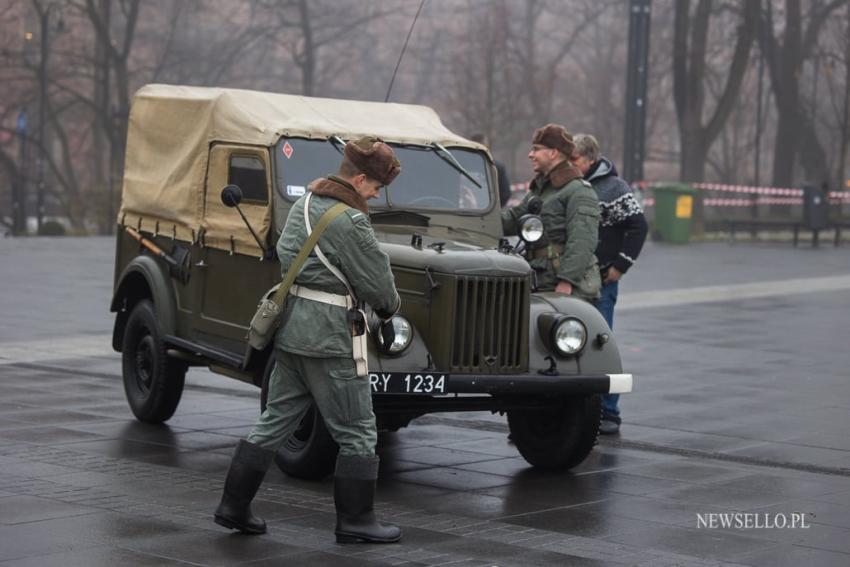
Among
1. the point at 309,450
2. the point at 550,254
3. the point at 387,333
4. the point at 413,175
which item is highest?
the point at 413,175

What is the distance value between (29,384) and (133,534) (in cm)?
531

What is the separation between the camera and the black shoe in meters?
10.1

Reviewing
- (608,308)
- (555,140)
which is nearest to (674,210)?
(608,308)

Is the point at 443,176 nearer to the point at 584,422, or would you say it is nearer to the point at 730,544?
the point at 584,422

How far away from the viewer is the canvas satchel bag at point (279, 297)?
22.1 feet

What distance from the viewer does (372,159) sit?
22.5 ft

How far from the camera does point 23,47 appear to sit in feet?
143

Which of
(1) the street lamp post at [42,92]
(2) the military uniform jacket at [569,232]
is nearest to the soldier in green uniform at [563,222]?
(2) the military uniform jacket at [569,232]

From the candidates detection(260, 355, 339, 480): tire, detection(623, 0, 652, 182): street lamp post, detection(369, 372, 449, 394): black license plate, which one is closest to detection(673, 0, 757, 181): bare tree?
detection(623, 0, 652, 182): street lamp post

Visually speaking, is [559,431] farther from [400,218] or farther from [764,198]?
[764,198]

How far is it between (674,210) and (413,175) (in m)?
23.6

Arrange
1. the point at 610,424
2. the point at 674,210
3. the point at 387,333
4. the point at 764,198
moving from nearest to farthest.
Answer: the point at 387,333 < the point at 610,424 < the point at 674,210 < the point at 764,198

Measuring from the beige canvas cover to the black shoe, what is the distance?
6.39 feet

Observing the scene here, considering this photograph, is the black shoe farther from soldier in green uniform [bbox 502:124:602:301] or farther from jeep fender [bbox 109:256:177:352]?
jeep fender [bbox 109:256:177:352]
